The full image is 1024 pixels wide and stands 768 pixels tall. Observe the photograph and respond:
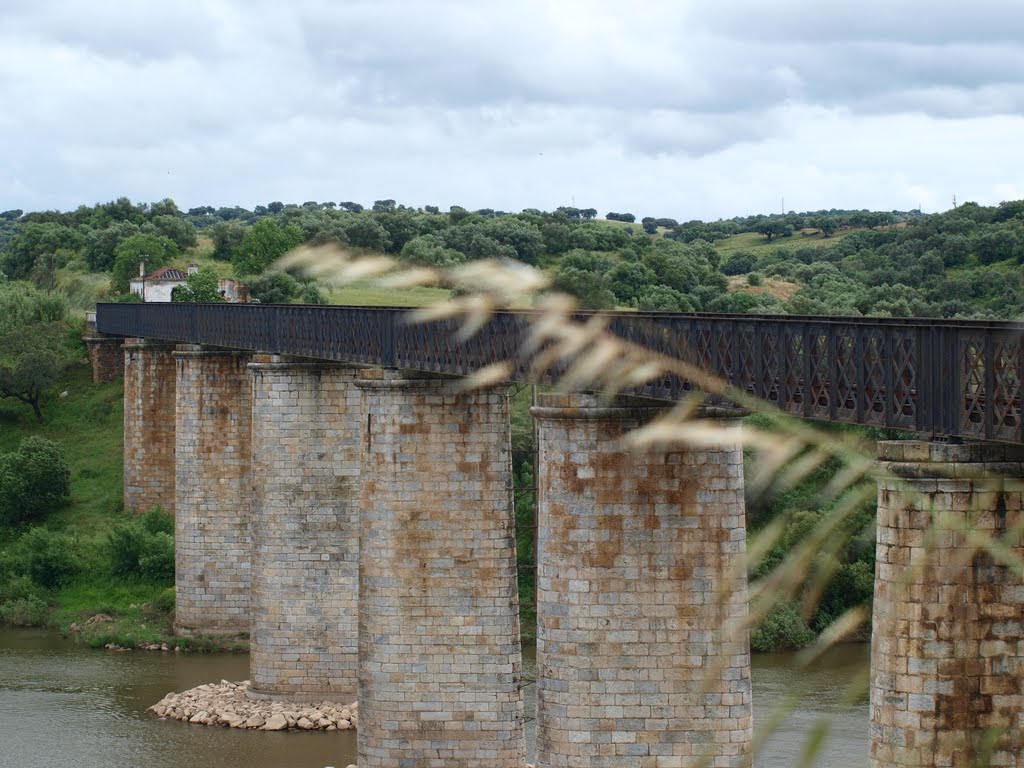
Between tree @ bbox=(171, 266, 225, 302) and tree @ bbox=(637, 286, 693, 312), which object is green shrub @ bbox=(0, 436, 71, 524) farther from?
tree @ bbox=(637, 286, 693, 312)

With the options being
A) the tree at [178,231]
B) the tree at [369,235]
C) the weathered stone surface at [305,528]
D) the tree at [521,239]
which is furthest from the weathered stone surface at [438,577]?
the tree at [178,231]

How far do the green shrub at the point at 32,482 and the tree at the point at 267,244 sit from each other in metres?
9.09

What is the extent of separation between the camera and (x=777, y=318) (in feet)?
45.1

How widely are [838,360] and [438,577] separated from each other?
11.5 metres

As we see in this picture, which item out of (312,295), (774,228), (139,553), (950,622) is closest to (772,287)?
(312,295)

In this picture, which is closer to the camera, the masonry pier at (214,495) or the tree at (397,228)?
the masonry pier at (214,495)

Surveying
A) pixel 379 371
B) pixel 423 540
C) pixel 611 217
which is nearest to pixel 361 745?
pixel 423 540

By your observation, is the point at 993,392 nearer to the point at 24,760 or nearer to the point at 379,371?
the point at 379,371

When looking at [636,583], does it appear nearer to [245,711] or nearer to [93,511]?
[245,711]

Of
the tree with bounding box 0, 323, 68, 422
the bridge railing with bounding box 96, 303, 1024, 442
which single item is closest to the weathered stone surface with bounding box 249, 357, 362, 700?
the bridge railing with bounding box 96, 303, 1024, 442

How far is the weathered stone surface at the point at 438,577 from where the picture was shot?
23.2m

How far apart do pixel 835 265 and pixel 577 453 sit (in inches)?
2091

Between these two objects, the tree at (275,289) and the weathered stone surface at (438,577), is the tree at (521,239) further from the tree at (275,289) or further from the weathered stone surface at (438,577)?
the weathered stone surface at (438,577)

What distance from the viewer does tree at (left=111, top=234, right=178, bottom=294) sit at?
71.5 metres
